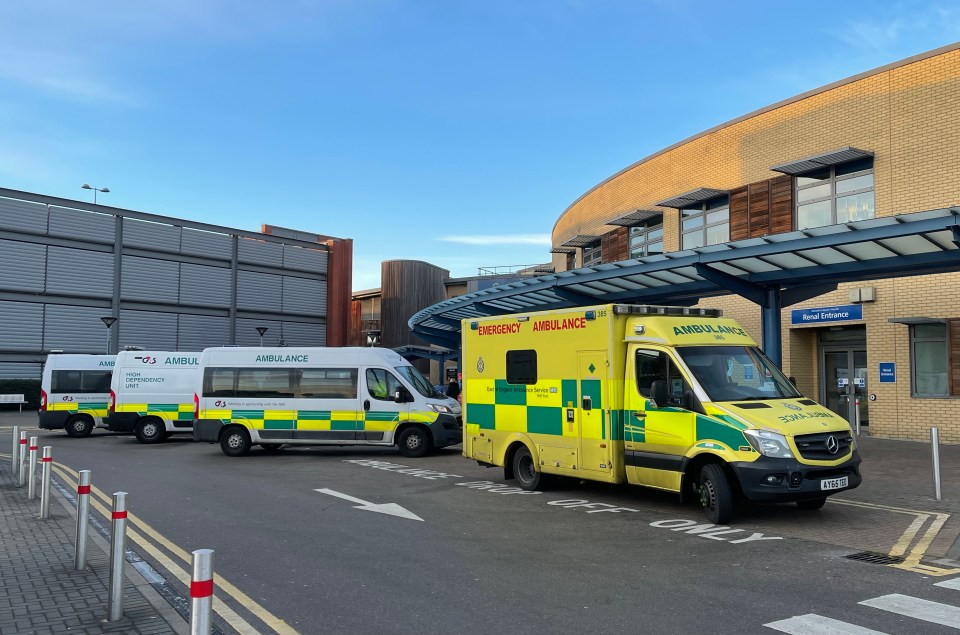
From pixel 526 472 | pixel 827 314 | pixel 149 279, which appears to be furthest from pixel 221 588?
pixel 149 279

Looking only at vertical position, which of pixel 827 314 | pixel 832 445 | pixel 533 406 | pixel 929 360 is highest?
pixel 827 314

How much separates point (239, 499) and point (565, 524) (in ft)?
15.7

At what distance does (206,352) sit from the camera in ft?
58.2

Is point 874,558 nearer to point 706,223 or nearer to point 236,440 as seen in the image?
point 236,440

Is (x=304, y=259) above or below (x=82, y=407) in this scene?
above

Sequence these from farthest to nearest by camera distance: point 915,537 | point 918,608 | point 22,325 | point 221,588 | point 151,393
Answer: point 22,325 < point 151,393 < point 915,537 < point 221,588 < point 918,608

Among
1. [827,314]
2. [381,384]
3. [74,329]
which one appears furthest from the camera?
[74,329]

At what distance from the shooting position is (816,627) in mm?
5203

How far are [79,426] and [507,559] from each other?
2089 cm

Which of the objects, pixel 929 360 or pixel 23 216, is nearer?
pixel 929 360

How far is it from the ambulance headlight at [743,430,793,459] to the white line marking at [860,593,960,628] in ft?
8.33

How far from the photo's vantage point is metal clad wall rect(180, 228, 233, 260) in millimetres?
42812

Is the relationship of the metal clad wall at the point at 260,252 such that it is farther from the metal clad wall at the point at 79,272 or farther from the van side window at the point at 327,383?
the van side window at the point at 327,383

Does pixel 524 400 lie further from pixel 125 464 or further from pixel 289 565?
pixel 125 464
